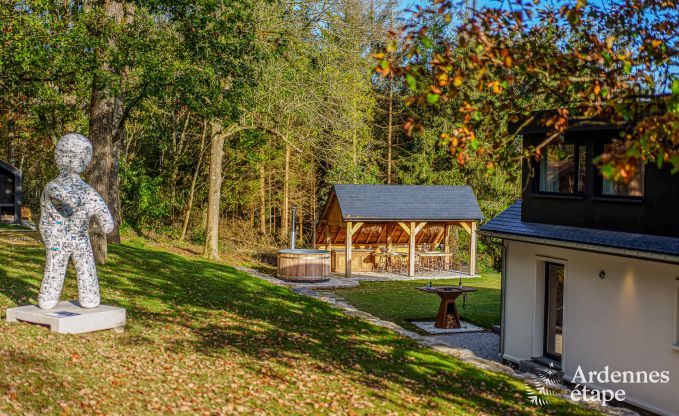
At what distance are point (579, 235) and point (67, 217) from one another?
7.91m

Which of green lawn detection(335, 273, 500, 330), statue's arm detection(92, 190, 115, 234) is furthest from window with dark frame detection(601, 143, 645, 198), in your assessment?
statue's arm detection(92, 190, 115, 234)

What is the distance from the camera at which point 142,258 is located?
20500 mm

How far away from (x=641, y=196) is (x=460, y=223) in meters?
15.2

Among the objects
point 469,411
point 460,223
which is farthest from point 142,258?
point 469,411

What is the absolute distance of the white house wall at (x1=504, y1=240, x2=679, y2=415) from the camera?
10.1 metres

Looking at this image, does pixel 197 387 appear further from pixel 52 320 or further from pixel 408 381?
pixel 408 381

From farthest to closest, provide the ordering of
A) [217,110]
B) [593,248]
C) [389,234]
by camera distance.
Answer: [389,234]
[217,110]
[593,248]

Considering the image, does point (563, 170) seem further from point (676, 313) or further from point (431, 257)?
point (431, 257)

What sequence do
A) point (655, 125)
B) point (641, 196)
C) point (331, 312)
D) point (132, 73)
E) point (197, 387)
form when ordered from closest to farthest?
1. point (655, 125)
2. point (197, 387)
3. point (641, 196)
4. point (331, 312)
5. point (132, 73)

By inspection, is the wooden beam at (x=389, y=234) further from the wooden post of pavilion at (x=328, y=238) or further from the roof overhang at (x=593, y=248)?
the roof overhang at (x=593, y=248)

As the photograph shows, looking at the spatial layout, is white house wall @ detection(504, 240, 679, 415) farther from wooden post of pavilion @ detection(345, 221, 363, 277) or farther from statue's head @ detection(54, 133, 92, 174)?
wooden post of pavilion @ detection(345, 221, 363, 277)

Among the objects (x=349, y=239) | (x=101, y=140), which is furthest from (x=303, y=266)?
(x=101, y=140)

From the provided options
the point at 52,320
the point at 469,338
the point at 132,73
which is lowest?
the point at 469,338

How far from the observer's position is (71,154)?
10273 mm
